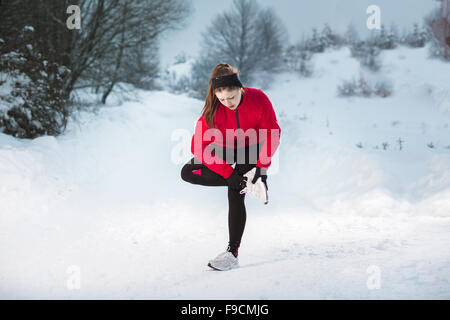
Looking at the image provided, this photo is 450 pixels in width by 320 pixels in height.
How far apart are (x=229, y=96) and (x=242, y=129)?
29 cm

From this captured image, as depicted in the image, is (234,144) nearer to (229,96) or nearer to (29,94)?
(229,96)

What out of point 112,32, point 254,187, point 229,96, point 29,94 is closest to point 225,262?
point 254,187

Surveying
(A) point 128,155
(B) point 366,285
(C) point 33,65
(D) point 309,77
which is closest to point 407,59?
(D) point 309,77

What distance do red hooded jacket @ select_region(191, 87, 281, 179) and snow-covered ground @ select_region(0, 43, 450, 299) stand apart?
2.94ft

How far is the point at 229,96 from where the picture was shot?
2.49m

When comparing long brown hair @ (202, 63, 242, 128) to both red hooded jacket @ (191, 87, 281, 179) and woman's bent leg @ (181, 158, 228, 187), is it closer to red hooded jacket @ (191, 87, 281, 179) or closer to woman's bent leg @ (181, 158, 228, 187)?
red hooded jacket @ (191, 87, 281, 179)

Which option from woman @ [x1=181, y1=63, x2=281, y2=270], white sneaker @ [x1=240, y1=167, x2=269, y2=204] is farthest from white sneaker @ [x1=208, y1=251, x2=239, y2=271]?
white sneaker @ [x1=240, y1=167, x2=269, y2=204]

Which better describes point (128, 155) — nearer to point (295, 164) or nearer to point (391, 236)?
point (295, 164)

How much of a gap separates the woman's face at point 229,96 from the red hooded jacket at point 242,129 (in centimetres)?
6

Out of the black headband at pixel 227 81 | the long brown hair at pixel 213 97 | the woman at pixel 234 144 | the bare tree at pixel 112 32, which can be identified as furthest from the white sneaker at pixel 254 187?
the bare tree at pixel 112 32

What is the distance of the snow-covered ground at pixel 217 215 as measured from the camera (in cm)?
237

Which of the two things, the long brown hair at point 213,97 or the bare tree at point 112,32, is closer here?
the long brown hair at point 213,97

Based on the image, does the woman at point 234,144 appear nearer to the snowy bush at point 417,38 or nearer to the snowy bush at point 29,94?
the snowy bush at point 29,94
